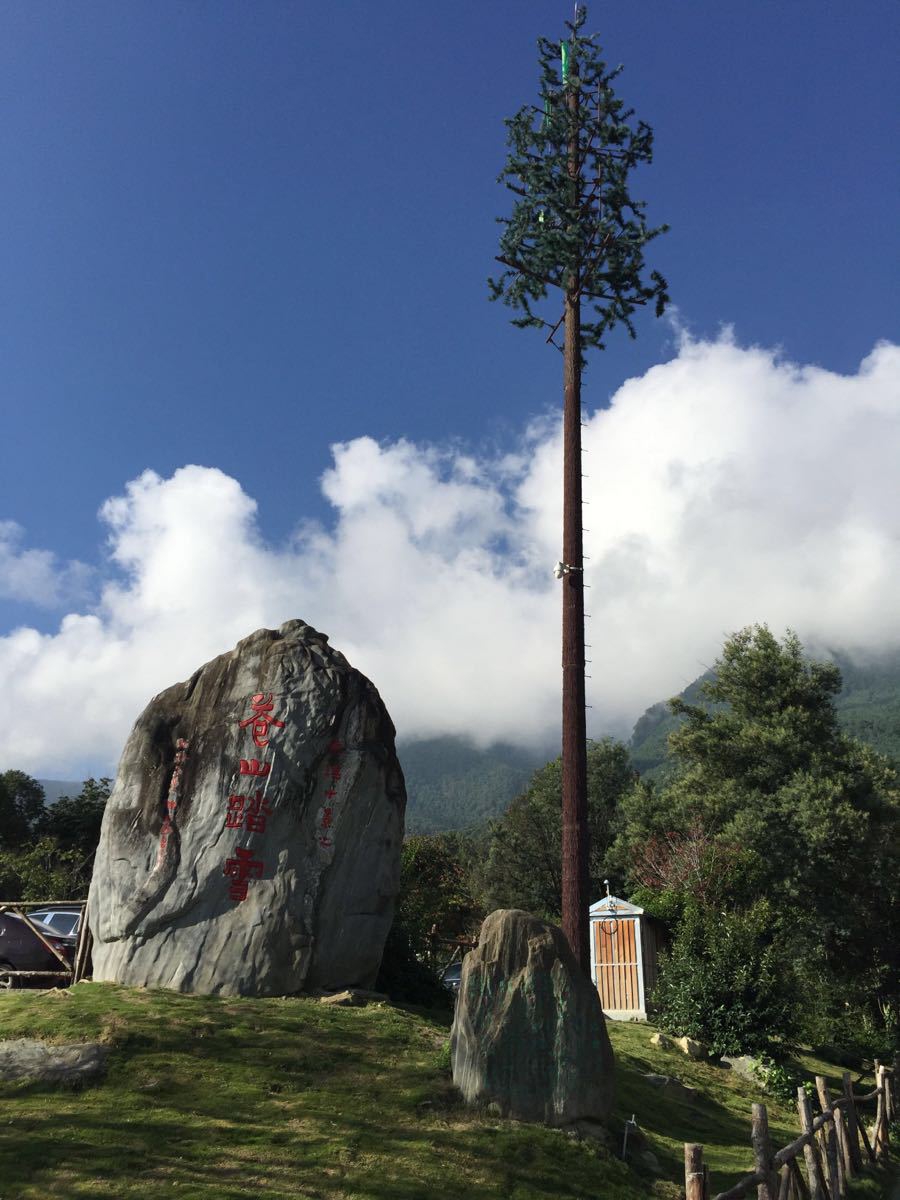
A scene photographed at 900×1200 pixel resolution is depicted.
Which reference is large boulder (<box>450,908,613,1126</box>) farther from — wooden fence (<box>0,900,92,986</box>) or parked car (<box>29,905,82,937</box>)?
parked car (<box>29,905,82,937</box>)

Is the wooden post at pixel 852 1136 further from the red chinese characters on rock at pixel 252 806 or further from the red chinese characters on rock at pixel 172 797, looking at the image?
the red chinese characters on rock at pixel 172 797

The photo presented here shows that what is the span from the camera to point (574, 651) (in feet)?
46.2

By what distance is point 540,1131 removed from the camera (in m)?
9.34

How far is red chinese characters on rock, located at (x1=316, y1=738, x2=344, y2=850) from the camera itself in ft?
44.4

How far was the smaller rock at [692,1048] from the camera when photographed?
57.5ft

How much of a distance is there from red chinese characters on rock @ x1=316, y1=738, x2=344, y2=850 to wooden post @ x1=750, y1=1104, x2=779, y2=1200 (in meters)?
7.20

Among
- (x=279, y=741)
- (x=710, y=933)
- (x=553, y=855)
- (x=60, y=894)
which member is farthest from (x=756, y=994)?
(x=553, y=855)

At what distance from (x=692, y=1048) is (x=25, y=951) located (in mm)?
12647

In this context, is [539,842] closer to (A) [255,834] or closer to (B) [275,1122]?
(A) [255,834]

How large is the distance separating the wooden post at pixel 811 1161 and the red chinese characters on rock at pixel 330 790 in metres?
7.07

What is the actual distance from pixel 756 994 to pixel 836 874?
564 inches

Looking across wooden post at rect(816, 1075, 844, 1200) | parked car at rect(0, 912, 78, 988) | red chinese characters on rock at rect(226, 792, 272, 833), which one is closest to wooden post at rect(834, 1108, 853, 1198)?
wooden post at rect(816, 1075, 844, 1200)

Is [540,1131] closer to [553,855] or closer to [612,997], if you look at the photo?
[612,997]

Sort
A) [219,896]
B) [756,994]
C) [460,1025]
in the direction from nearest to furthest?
[460,1025], [219,896], [756,994]
